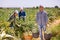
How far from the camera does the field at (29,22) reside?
2.59m

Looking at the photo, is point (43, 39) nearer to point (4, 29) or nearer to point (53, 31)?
point (53, 31)

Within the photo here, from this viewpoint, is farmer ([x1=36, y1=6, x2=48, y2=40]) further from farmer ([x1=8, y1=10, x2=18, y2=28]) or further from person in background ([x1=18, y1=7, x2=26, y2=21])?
farmer ([x1=8, y1=10, x2=18, y2=28])

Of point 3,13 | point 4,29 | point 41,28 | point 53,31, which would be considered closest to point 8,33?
point 4,29

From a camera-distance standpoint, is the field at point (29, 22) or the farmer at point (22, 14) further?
the farmer at point (22, 14)

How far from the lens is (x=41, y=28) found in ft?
8.69

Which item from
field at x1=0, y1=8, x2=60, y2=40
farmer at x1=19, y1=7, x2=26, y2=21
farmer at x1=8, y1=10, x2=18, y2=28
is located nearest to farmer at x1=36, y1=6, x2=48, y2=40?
field at x1=0, y1=8, x2=60, y2=40

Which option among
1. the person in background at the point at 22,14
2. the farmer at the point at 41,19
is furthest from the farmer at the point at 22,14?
the farmer at the point at 41,19

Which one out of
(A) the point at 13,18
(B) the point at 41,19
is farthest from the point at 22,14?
(B) the point at 41,19

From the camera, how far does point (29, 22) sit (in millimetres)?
2693

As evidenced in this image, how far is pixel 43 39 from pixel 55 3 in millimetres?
607

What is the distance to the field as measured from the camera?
2.59 metres

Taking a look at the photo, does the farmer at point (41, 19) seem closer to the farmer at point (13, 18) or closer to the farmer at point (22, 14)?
the farmer at point (22, 14)

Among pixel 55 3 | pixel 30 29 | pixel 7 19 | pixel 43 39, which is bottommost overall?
pixel 43 39

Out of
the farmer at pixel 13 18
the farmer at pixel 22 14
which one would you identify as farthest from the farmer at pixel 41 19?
the farmer at pixel 13 18
